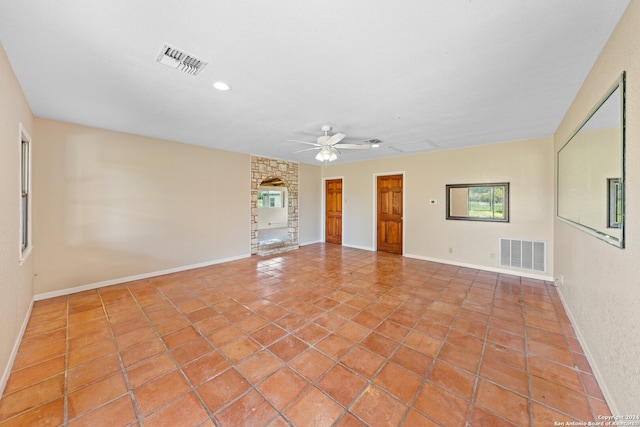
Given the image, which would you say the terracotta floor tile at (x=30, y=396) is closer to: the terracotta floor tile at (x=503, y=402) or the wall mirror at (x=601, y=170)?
the terracotta floor tile at (x=503, y=402)

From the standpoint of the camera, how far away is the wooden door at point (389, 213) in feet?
19.7

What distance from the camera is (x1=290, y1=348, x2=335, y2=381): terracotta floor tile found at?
1888mm

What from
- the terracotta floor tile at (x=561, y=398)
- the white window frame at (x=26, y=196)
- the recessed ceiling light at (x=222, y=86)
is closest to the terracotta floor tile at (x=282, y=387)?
the terracotta floor tile at (x=561, y=398)

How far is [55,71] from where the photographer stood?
2131mm

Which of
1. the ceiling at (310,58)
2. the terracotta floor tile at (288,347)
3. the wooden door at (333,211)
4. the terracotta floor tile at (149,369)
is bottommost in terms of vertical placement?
the terracotta floor tile at (149,369)

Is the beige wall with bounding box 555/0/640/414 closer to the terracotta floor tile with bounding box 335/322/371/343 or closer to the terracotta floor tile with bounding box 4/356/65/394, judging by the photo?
the terracotta floor tile with bounding box 335/322/371/343

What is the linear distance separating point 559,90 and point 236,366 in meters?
4.12

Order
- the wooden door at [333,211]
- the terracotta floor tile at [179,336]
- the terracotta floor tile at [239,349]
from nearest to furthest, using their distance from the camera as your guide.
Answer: the terracotta floor tile at [239,349]
the terracotta floor tile at [179,336]
the wooden door at [333,211]

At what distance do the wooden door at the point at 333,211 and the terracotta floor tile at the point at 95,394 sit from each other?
19.4ft

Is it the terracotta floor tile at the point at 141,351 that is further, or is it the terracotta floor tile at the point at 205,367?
the terracotta floor tile at the point at 141,351

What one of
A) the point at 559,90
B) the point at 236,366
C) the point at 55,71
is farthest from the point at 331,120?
the point at 236,366

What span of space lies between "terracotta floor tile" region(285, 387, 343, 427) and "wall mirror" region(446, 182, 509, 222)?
15.1 feet

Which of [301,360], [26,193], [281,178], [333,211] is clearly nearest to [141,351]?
[301,360]

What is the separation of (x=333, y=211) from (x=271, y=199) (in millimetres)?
3896
